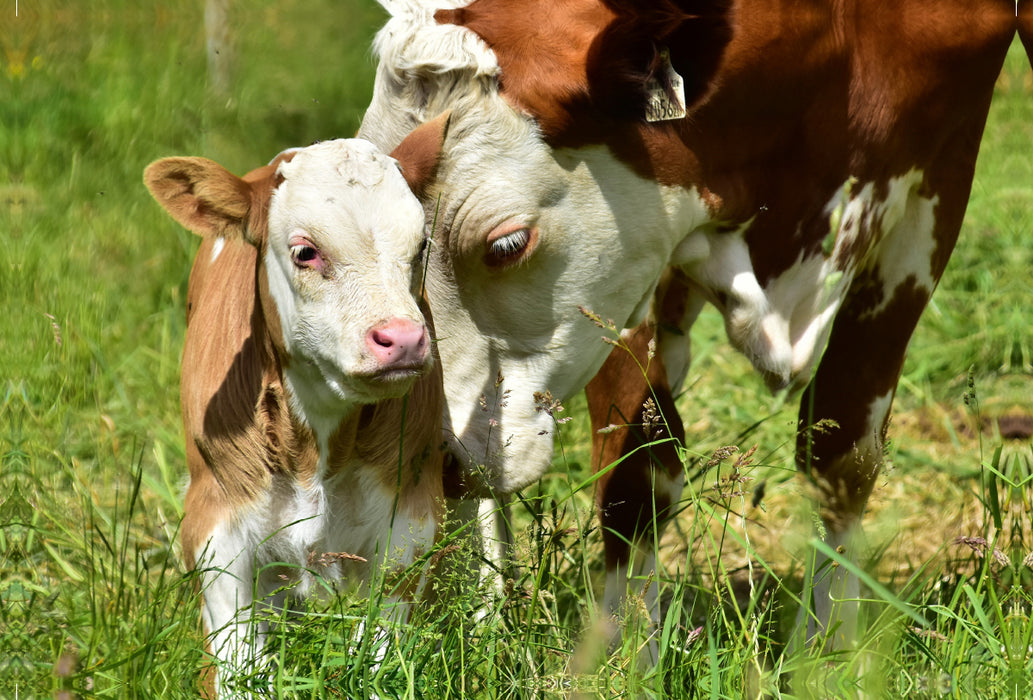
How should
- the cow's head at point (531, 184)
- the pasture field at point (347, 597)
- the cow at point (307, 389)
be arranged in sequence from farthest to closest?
the cow's head at point (531, 184), the pasture field at point (347, 597), the cow at point (307, 389)

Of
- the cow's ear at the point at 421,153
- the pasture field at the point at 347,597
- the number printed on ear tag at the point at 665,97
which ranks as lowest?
the pasture field at the point at 347,597

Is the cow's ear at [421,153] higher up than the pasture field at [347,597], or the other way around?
the cow's ear at [421,153]

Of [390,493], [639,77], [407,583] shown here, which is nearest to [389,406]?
[390,493]

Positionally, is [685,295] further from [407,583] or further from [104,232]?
[104,232]

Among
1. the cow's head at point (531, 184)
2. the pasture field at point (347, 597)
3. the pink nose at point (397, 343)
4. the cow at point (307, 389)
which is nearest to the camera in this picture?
the pink nose at point (397, 343)

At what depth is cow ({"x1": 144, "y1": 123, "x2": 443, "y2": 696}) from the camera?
2.24 metres

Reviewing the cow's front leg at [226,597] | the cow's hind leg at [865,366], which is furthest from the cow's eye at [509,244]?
the cow's hind leg at [865,366]

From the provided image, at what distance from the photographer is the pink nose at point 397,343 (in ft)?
6.95

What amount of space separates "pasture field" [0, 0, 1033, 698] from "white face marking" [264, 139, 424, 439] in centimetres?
50

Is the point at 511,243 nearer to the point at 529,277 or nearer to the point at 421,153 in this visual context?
the point at 529,277

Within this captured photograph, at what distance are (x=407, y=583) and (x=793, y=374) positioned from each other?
122 cm

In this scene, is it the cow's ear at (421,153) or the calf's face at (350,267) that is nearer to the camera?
the calf's face at (350,267)

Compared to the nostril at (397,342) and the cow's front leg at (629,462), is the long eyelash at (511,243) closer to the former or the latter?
the nostril at (397,342)

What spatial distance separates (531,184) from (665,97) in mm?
354
